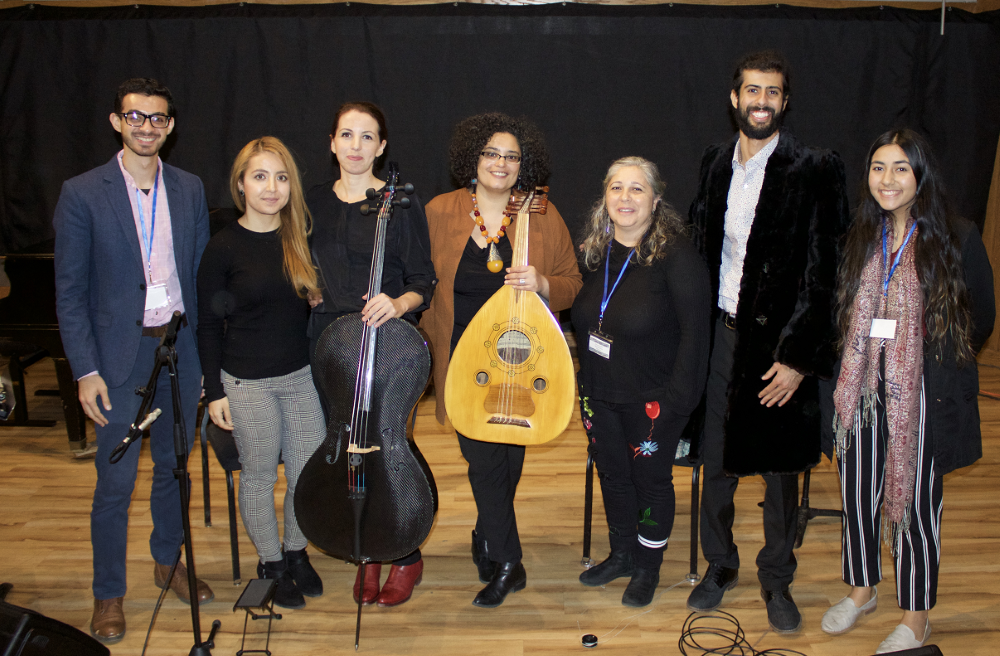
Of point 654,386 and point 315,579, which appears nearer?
point 654,386

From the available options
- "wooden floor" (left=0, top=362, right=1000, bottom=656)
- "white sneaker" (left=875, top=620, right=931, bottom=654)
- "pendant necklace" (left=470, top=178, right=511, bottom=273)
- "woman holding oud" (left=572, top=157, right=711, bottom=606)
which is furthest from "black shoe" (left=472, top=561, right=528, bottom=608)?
"white sneaker" (left=875, top=620, right=931, bottom=654)

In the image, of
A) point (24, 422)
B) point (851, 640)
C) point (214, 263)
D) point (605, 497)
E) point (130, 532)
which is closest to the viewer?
point (214, 263)

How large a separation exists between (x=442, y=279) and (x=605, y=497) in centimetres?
96

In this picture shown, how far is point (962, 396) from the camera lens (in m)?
2.13

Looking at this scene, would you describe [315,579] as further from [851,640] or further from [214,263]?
[851,640]

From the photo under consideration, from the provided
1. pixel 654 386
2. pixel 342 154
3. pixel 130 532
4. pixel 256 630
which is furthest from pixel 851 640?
pixel 130 532

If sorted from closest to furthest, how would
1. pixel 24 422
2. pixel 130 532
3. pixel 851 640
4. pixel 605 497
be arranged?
1. pixel 851 640
2. pixel 605 497
3. pixel 130 532
4. pixel 24 422

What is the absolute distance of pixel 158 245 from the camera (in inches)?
94.7

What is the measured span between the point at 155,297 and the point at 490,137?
3.89 feet

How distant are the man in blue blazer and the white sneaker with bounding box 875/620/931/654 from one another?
2.34 m

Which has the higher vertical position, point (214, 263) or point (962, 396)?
point (214, 263)

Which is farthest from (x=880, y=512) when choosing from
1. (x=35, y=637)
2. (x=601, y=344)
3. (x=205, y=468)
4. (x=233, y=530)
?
(x=205, y=468)

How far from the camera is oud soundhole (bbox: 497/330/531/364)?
7.54 ft

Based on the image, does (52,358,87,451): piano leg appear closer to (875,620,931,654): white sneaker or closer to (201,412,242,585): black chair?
(201,412,242,585): black chair
